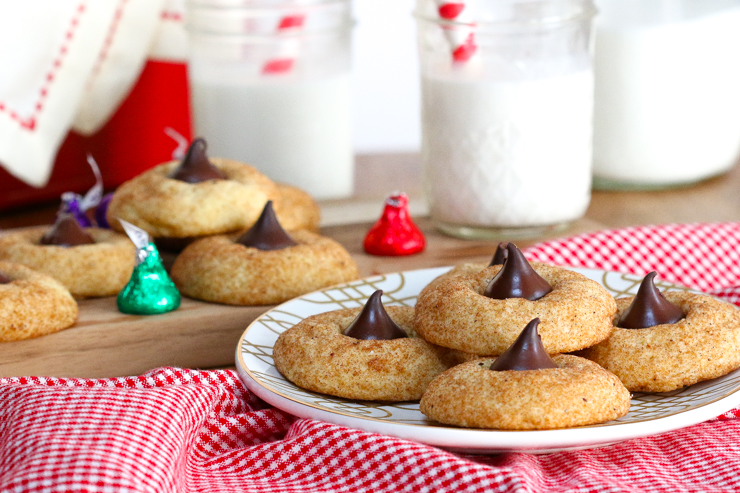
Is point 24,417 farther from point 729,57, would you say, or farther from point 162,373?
point 729,57

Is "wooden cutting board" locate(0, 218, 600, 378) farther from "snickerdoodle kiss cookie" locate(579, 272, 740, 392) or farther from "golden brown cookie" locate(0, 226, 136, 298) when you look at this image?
"snickerdoodle kiss cookie" locate(579, 272, 740, 392)

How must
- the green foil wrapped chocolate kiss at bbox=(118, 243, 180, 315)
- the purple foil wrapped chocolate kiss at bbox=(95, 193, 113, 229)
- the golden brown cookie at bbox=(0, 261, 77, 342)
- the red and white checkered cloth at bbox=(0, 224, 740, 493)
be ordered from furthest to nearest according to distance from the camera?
the purple foil wrapped chocolate kiss at bbox=(95, 193, 113, 229) → the green foil wrapped chocolate kiss at bbox=(118, 243, 180, 315) → the golden brown cookie at bbox=(0, 261, 77, 342) → the red and white checkered cloth at bbox=(0, 224, 740, 493)

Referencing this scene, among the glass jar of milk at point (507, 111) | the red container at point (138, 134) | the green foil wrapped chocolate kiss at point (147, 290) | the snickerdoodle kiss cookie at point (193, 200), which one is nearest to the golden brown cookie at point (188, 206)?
the snickerdoodle kiss cookie at point (193, 200)

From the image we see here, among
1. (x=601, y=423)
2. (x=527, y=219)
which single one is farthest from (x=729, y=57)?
(x=601, y=423)

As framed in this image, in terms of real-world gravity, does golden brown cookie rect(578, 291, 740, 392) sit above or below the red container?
below

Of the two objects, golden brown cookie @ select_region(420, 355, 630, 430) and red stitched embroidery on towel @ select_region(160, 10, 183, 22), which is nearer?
golden brown cookie @ select_region(420, 355, 630, 430)

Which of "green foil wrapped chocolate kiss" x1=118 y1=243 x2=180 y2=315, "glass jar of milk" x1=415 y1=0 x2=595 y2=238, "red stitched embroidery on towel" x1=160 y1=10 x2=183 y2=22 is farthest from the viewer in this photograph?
"red stitched embroidery on towel" x1=160 y1=10 x2=183 y2=22

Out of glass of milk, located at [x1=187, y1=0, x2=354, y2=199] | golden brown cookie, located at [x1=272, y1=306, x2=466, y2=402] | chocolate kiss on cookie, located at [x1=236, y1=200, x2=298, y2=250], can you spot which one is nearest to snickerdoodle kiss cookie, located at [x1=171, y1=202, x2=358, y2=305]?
chocolate kiss on cookie, located at [x1=236, y1=200, x2=298, y2=250]
